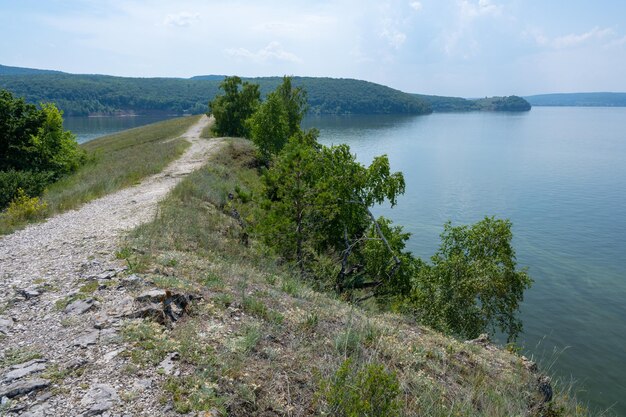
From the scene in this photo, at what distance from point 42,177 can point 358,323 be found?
2550 centimetres

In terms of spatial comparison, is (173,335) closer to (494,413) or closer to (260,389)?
(260,389)

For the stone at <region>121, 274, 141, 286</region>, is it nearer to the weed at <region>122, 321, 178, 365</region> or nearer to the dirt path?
the dirt path

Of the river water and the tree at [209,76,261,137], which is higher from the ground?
the tree at [209,76,261,137]

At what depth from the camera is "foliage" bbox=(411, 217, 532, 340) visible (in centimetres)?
1581

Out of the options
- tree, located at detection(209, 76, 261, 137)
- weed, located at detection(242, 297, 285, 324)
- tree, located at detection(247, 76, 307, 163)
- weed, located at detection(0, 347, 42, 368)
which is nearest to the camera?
weed, located at detection(0, 347, 42, 368)

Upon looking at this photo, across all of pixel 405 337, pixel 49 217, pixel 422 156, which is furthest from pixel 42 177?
pixel 422 156

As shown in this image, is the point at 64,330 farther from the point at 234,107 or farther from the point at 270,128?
the point at 234,107


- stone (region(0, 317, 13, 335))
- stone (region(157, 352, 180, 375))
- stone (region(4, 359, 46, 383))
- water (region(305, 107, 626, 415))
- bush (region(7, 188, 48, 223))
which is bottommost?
water (region(305, 107, 626, 415))

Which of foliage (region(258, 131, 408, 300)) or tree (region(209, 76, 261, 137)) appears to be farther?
tree (region(209, 76, 261, 137))

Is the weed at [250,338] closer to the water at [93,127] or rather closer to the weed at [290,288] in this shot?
the weed at [290,288]

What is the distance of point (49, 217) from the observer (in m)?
19.4

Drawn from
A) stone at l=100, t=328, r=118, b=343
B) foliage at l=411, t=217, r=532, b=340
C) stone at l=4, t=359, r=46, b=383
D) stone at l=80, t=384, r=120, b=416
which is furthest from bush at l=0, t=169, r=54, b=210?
foliage at l=411, t=217, r=532, b=340

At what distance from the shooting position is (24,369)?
7145mm

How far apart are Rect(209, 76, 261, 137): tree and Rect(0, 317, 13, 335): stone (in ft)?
194
